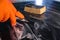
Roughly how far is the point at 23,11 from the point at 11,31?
0.24 m

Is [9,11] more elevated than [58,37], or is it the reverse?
[9,11]

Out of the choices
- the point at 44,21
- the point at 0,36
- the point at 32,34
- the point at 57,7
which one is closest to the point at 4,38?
the point at 0,36

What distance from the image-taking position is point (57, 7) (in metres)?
0.93

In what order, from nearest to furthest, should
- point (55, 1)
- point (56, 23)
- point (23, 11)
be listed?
point (56, 23), point (23, 11), point (55, 1)

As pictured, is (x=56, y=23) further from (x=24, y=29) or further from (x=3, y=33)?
(x=3, y=33)

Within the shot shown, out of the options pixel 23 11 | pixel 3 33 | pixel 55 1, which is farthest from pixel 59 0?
pixel 3 33

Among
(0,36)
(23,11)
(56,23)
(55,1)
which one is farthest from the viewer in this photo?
(55,1)

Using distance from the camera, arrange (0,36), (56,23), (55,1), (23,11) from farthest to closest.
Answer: (55,1) < (23,11) < (56,23) < (0,36)

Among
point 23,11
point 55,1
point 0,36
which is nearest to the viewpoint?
point 0,36

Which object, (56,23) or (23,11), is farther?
(23,11)

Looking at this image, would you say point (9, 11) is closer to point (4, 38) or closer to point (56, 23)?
point (4, 38)

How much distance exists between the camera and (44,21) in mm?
717

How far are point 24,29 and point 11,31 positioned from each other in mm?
65

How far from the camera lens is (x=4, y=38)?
1.98 feet
